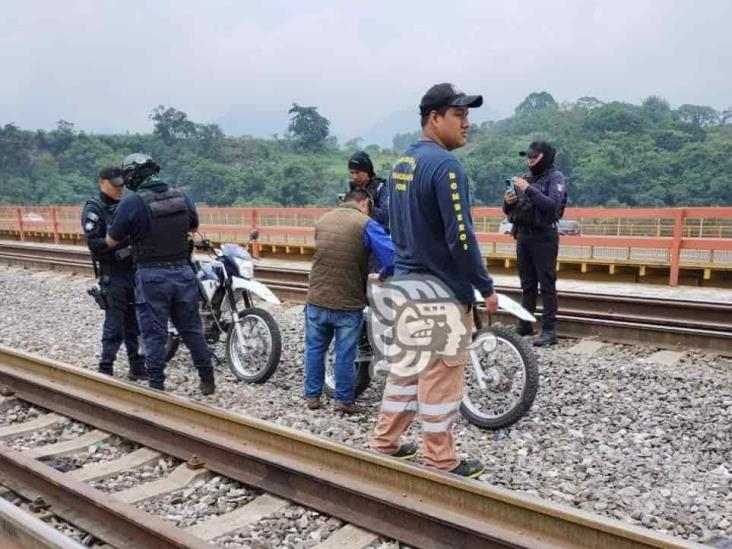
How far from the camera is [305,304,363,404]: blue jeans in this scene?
4934 millimetres

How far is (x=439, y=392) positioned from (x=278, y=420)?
1.70 metres

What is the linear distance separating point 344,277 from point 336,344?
1.65ft

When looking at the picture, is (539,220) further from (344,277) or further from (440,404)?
(440,404)

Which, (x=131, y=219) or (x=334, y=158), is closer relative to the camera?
(x=131, y=219)

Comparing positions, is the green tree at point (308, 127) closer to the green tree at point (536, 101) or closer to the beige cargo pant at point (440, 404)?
the green tree at point (536, 101)

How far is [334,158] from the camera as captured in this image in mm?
71812

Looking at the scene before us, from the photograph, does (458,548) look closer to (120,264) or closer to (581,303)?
(120,264)

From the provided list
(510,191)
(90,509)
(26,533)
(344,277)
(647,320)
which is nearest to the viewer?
(26,533)

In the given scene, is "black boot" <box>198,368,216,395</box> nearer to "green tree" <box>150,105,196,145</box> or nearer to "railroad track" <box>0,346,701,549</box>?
"railroad track" <box>0,346,701,549</box>

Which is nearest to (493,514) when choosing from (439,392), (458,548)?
(458,548)

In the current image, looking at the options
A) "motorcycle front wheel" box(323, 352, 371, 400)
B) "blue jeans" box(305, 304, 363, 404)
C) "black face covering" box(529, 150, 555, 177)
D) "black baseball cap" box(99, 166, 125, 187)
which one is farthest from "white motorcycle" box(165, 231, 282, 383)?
"black face covering" box(529, 150, 555, 177)

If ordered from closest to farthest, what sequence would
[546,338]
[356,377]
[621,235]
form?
[356,377] → [546,338] → [621,235]

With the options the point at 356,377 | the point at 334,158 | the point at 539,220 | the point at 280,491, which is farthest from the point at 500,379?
the point at 334,158

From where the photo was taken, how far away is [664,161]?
1483 inches
